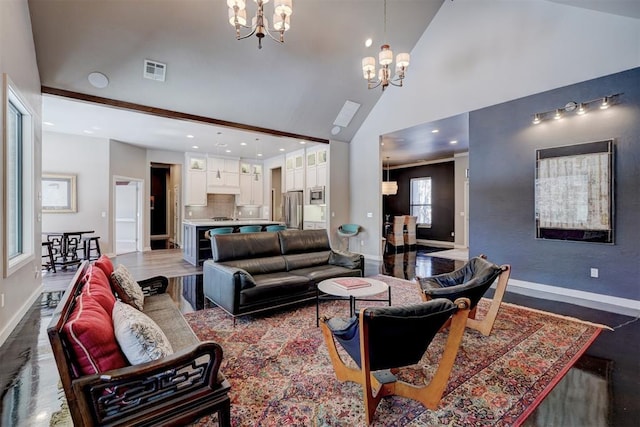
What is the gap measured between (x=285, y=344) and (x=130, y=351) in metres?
1.63

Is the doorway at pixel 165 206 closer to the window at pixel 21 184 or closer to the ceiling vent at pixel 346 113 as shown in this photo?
the ceiling vent at pixel 346 113

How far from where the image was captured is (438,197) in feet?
35.1

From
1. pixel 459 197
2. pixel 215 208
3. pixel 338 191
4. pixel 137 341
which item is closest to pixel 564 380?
pixel 137 341

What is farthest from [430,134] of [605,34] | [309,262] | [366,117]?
[309,262]

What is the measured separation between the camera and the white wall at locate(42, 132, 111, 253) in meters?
7.22

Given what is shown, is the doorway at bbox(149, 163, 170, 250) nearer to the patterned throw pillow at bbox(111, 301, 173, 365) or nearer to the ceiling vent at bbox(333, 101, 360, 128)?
the ceiling vent at bbox(333, 101, 360, 128)

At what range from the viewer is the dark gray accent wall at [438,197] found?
10305mm

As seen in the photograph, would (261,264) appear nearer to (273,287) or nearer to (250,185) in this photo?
(273,287)

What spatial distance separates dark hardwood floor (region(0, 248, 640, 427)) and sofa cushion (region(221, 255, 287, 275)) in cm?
192

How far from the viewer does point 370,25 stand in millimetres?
5496

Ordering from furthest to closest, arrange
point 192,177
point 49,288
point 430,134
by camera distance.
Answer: point 192,177 → point 430,134 → point 49,288

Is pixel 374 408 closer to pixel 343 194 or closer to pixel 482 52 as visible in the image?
pixel 482 52

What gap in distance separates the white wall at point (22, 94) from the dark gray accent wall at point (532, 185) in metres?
6.42

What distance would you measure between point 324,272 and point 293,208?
5.52 metres
